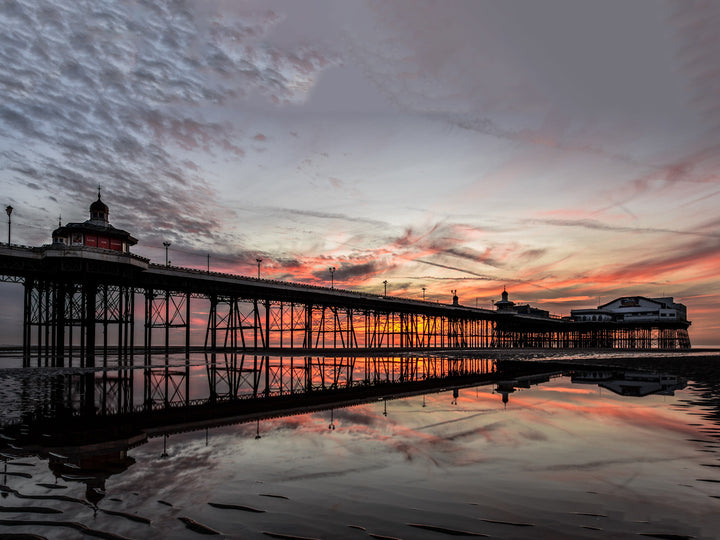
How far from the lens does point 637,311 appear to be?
143750mm

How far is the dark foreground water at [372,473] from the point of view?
5680 millimetres

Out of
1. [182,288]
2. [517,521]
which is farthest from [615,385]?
[182,288]

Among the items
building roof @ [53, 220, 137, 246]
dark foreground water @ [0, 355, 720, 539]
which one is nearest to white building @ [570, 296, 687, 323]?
building roof @ [53, 220, 137, 246]

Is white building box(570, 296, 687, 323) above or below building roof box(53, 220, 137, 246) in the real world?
below

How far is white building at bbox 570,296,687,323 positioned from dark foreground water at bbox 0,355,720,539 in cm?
14637

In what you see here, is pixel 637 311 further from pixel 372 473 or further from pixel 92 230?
pixel 372 473

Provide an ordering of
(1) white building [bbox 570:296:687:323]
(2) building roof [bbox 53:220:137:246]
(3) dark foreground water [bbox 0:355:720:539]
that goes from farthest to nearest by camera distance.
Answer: (1) white building [bbox 570:296:687:323] < (2) building roof [bbox 53:220:137:246] < (3) dark foreground water [bbox 0:355:720:539]

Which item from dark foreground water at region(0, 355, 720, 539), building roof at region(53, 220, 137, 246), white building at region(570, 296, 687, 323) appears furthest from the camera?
white building at region(570, 296, 687, 323)

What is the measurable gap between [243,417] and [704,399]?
746 inches

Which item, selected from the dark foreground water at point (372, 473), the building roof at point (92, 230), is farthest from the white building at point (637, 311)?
the dark foreground water at point (372, 473)

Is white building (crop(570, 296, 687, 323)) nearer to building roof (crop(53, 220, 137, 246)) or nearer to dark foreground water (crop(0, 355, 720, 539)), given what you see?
building roof (crop(53, 220, 137, 246))

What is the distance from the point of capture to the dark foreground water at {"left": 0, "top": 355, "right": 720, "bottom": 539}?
5680mm

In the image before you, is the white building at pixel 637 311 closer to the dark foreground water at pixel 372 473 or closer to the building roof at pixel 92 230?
the building roof at pixel 92 230

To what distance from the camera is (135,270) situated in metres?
43.7
